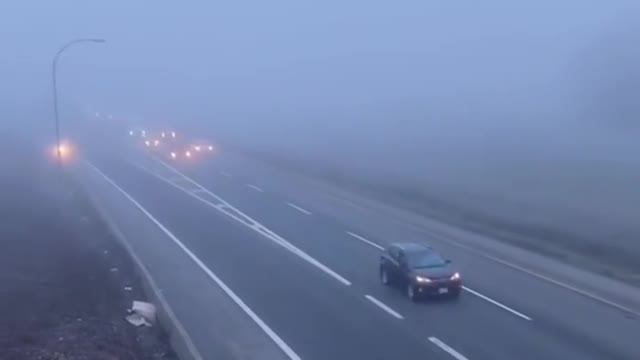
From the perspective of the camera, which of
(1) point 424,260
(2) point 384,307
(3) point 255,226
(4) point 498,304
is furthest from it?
(3) point 255,226

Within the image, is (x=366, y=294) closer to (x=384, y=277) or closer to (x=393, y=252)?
(x=384, y=277)

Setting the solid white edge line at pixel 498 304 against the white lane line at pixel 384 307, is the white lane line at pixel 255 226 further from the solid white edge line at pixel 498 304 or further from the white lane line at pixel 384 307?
the solid white edge line at pixel 498 304

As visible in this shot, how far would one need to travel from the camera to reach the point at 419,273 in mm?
29859

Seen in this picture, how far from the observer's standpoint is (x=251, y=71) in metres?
196

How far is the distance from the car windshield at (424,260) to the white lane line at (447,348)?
5.14 meters

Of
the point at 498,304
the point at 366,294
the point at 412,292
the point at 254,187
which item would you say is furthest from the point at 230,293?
the point at 254,187

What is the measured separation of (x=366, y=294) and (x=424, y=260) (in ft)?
6.27

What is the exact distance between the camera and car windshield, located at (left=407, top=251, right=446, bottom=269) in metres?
30.5

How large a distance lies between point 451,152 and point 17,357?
198 feet

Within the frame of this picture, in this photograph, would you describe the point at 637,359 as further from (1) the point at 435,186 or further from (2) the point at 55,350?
(1) the point at 435,186

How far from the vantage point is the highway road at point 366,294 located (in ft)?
81.3

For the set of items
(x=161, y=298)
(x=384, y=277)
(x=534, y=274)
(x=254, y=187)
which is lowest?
(x=254, y=187)

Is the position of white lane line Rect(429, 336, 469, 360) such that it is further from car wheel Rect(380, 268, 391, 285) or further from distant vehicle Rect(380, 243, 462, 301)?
car wheel Rect(380, 268, 391, 285)

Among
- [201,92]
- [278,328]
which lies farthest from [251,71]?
[278,328]
